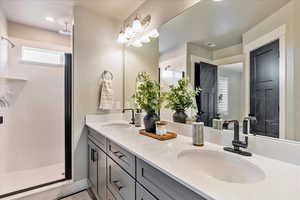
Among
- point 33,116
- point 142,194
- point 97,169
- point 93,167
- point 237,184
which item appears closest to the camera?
point 237,184

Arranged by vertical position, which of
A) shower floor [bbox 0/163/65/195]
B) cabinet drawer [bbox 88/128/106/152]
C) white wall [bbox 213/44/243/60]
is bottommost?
shower floor [bbox 0/163/65/195]

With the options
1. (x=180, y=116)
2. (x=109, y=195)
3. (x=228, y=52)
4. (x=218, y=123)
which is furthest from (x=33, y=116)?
(x=228, y=52)

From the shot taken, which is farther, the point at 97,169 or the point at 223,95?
the point at 97,169

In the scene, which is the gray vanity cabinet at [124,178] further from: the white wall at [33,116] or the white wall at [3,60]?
the white wall at [3,60]

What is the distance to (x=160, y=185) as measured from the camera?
792 millimetres

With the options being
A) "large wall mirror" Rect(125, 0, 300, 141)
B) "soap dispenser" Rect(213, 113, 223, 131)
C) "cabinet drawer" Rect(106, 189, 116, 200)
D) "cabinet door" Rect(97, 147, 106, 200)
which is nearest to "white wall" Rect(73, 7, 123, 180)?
"cabinet door" Rect(97, 147, 106, 200)

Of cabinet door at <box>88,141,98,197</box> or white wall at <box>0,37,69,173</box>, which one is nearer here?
cabinet door at <box>88,141,98,197</box>

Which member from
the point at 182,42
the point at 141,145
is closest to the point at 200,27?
the point at 182,42

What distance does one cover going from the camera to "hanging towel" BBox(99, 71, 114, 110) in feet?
7.10

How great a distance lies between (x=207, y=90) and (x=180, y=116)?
358mm

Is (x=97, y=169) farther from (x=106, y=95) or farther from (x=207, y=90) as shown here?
(x=207, y=90)

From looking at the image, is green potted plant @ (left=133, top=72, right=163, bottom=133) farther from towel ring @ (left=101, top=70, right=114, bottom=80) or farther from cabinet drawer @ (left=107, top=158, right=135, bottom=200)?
towel ring @ (left=101, top=70, right=114, bottom=80)

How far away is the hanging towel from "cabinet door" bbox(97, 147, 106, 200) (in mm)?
662

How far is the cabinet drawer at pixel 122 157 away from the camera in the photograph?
1040 mm
